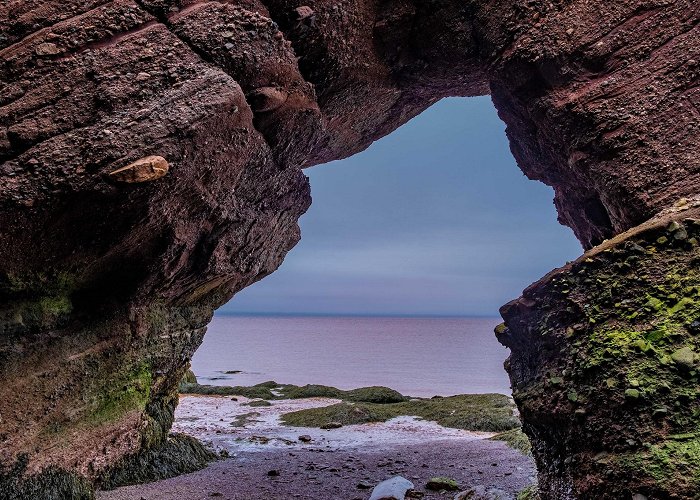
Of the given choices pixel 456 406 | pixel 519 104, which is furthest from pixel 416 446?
pixel 519 104

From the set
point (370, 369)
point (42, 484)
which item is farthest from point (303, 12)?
point (370, 369)

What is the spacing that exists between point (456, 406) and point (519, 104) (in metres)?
14.2

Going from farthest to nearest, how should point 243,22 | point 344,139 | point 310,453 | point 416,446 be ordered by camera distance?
point 416,446 < point 310,453 < point 344,139 < point 243,22

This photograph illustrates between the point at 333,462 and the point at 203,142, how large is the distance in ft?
26.7

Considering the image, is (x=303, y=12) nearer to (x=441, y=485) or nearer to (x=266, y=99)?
(x=266, y=99)

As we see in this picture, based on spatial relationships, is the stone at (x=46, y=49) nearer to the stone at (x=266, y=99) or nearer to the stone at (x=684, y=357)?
the stone at (x=266, y=99)

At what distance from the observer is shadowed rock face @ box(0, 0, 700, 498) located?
5918 millimetres

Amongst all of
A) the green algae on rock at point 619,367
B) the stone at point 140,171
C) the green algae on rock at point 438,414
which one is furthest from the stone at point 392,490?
the green algae on rock at point 438,414

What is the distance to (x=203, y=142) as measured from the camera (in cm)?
652

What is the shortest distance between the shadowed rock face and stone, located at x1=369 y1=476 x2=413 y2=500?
2954 millimetres

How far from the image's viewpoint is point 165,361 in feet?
31.4

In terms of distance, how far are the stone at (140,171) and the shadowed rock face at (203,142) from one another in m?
0.02

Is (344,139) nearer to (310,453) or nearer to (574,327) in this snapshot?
(574,327)

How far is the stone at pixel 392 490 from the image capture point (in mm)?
8344
